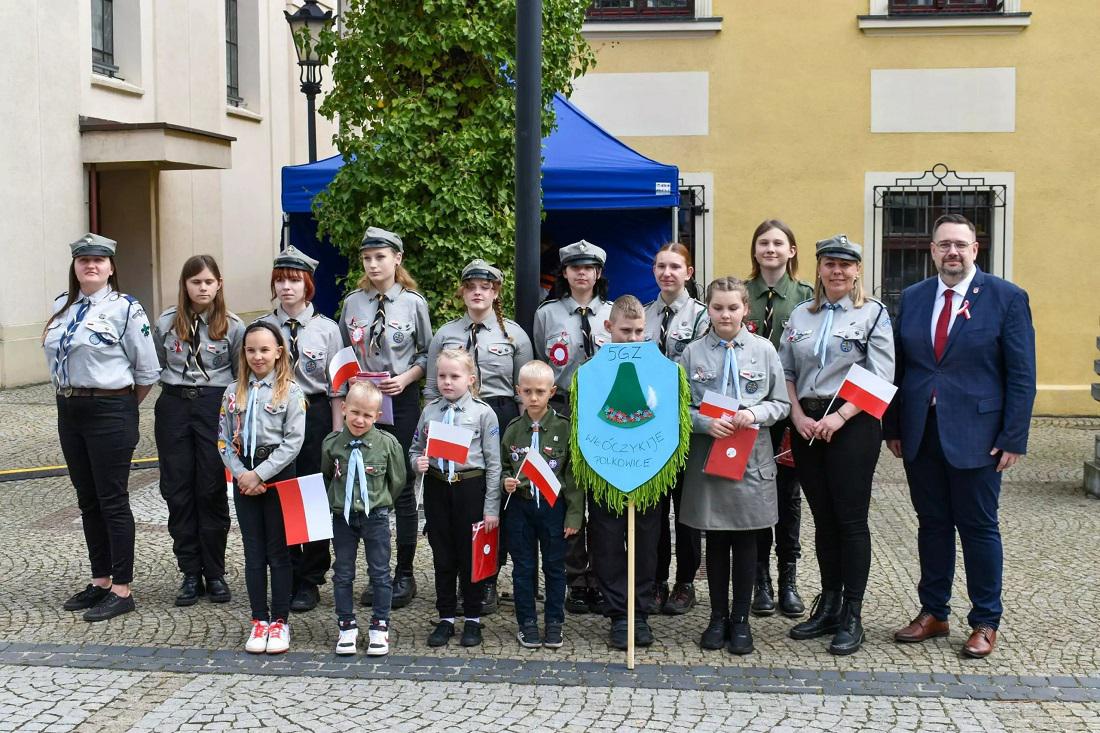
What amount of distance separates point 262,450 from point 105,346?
998mm

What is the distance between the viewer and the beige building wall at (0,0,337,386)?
15.4m

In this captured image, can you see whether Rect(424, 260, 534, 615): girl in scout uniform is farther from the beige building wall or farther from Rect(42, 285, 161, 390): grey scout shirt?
the beige building wall

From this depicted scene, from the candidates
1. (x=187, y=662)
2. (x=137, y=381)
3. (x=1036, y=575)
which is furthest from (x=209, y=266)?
(x=1036, y=575)

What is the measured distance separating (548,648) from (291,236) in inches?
188

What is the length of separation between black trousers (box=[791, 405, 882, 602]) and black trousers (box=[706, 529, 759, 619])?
382 mm

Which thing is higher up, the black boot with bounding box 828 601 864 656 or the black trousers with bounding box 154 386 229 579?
the black trousers with bounding box 154 386 229 579

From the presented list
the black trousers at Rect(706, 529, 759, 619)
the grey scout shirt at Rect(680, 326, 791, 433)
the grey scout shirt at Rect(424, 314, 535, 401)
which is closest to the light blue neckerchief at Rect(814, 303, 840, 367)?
the grey scout shirt at Rect(680, 326, 791, 433)

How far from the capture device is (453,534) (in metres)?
5.69

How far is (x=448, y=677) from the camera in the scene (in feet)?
16.7

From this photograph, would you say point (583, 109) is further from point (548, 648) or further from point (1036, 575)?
point (548, 648)

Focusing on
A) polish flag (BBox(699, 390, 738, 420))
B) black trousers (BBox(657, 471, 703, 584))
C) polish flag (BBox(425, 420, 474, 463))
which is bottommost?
black trousers (BBox(657, 471, 703, 584))

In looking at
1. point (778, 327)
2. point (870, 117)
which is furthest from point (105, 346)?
point (870, 117)

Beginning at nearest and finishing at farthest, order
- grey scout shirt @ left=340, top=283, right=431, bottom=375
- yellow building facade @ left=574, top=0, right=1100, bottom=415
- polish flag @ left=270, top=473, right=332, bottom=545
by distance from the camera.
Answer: polish flag @ left=270, top=473, right=332, bottom=545, grey scout shirt @ left=340, top=283, right=431, bottom=375, yellow building facade @ left=574, top=0, right=1100, bottom=415

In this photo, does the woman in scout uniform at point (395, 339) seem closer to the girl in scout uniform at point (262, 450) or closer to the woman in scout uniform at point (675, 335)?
the girl in scout uniform at point (262, 450)
